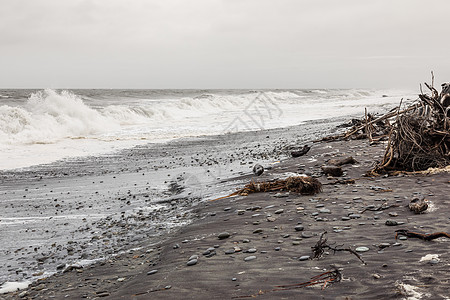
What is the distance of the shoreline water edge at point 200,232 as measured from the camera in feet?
10.4

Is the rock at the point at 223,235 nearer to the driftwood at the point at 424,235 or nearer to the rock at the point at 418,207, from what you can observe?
the driftwood at the point at 424,235

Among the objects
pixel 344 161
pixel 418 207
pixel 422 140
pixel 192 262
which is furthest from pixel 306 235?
pixel 344 161

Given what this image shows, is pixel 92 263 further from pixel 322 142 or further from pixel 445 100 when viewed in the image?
pixel 322 142

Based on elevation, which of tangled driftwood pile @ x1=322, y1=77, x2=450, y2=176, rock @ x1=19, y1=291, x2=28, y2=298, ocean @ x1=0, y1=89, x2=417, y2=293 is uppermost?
tangled driftwood pile @ x1=322, y1=77, x2=450, y2=176

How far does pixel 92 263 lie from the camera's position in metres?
4.57

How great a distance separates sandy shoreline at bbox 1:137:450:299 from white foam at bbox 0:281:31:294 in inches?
4.8

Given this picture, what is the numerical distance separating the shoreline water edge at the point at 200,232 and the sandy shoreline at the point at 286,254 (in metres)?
0.02

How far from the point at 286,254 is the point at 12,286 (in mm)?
3125

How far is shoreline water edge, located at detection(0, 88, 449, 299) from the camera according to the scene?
318cm

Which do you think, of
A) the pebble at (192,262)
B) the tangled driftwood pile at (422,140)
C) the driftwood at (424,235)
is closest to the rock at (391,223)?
the driftwood at (424,235)

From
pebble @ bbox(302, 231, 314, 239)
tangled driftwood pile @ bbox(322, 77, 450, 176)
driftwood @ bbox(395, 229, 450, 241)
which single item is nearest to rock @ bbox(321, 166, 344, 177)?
tangled driftwood pile @ bbox(322, 77, 450, 176)

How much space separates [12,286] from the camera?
412 centimetres

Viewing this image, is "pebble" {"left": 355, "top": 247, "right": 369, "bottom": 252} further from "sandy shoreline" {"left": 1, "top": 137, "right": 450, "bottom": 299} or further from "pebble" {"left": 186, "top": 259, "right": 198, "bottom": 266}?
"pebble" {"left": 186, "top": 259, "right": 198, "bottom": 266}

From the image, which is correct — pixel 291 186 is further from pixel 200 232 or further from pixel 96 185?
pixel 96 185
